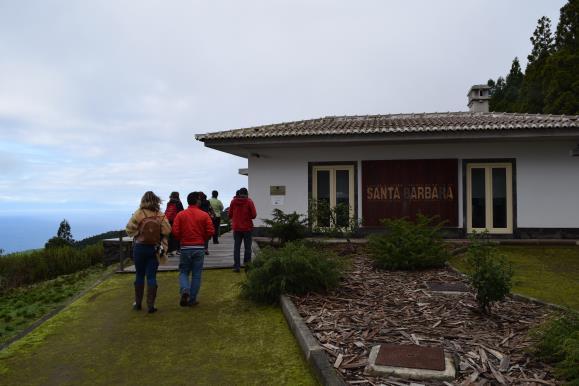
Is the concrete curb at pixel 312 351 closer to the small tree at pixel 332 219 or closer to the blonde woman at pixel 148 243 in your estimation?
the blonde woman at pixel 148 243

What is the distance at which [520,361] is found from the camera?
417 centimetres

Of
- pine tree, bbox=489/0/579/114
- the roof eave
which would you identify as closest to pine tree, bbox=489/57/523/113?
pine tree, bbox=489/0/579/114

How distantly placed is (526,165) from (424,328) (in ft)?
34.0

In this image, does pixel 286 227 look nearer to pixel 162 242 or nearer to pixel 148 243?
pixel 162 242

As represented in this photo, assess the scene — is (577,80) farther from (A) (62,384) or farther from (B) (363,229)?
(A) (62,384)

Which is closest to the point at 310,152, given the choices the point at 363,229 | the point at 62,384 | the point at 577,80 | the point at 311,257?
the point at 363,229

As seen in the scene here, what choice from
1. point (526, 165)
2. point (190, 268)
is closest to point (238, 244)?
point (190, 268)

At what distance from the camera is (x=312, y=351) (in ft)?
14.4

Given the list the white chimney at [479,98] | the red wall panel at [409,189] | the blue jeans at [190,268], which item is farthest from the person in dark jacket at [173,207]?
the white chimney at [479,98]

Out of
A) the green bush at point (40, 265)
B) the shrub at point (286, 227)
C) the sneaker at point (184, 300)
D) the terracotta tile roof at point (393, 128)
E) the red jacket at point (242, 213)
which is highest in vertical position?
the terracotta tile roof at point (393, 128)

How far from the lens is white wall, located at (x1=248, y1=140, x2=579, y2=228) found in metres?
13.3

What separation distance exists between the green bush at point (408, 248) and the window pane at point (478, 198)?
15.8 feet

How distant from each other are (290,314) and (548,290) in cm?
479

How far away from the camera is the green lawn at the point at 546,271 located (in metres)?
7.10
